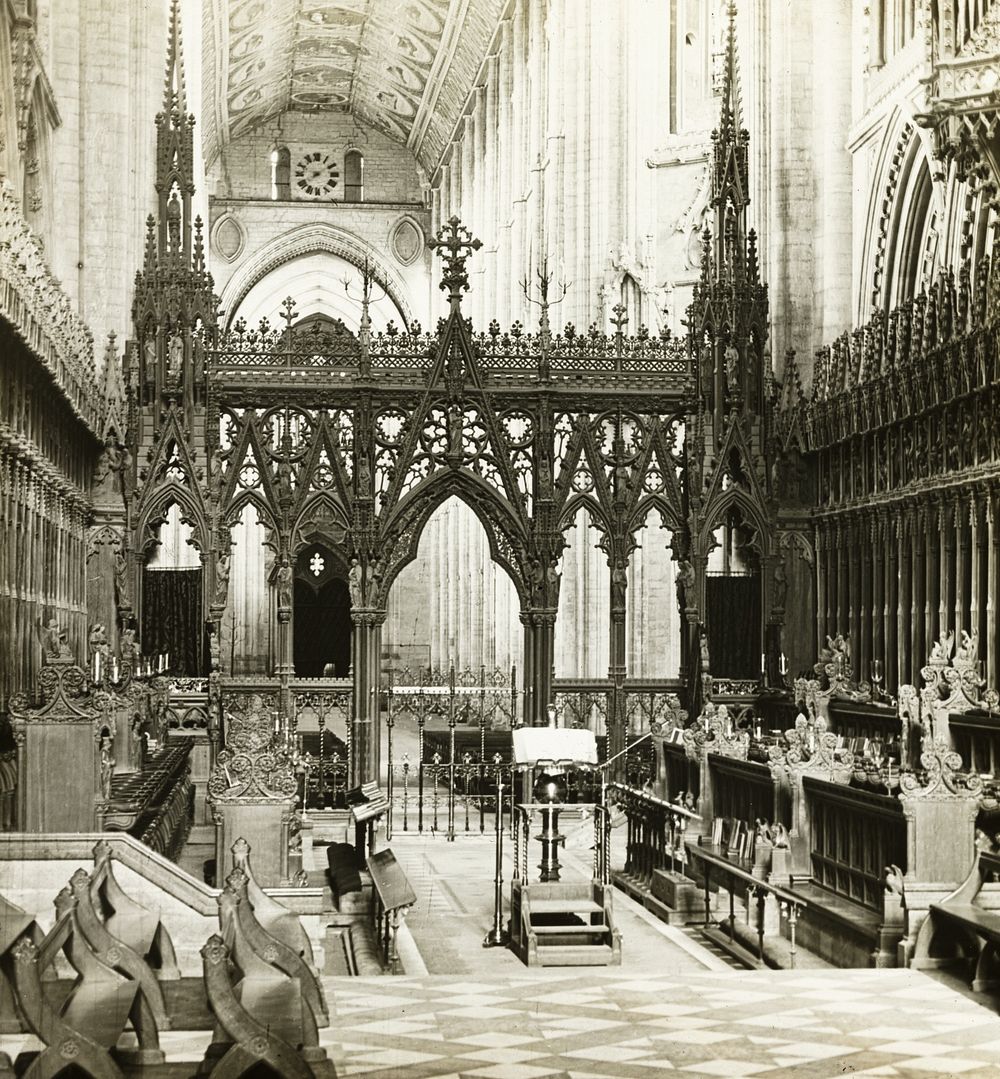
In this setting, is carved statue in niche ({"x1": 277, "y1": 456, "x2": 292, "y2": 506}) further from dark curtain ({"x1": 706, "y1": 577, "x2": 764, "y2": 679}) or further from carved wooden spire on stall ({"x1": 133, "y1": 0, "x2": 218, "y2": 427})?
dark curtain ({"x1": 706, "y1": 577, "x2": 764, "y2": 679})

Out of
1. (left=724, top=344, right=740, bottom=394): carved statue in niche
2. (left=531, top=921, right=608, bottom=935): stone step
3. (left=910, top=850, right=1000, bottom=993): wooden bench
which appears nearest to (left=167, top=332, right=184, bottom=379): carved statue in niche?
A: (left=724, top=344, right=740, bottom=394): carved statue in niche

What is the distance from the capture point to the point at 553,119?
33.6m

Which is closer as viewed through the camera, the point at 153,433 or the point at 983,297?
the point at 983,297

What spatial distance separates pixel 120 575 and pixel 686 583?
706 centimetres

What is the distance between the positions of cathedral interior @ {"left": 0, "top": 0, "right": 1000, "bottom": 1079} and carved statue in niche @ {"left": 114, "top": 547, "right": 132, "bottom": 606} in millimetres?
48

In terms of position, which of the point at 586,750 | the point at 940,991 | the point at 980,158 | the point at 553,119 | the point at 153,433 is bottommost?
the point at 940,991

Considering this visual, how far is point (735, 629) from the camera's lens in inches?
883

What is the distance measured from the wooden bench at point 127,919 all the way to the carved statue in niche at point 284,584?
12.0m

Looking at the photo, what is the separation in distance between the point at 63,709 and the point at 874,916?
5567 mm

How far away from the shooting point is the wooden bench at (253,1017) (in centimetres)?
723

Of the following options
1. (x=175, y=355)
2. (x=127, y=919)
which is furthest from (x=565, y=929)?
(x=175, y=355)

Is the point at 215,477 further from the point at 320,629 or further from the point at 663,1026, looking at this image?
the point at 320,629

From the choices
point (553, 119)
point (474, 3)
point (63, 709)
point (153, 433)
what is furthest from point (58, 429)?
point (474, 3)

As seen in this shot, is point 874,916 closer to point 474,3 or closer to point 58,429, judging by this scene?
point 58,429
